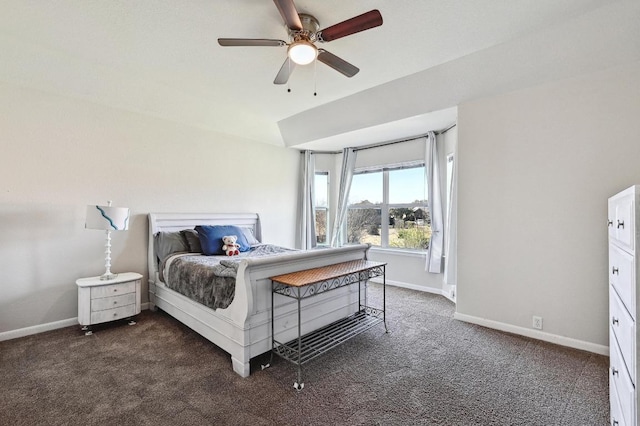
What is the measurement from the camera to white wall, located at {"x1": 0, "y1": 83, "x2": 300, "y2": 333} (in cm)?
283

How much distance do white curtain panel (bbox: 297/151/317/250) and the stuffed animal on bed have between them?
200cm

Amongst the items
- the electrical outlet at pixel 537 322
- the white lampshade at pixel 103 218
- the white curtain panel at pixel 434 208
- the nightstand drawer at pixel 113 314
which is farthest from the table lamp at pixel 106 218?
the electrical outlet at pixel 537 322

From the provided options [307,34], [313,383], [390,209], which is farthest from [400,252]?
[307,34]

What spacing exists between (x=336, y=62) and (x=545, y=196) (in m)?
2.38

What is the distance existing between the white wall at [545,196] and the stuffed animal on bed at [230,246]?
2.71 metres

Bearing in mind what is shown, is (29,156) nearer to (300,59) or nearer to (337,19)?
(300,59)

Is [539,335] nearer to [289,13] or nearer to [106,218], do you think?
[289,13]

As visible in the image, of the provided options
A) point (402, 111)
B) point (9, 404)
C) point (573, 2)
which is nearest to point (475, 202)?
point (402, 111)

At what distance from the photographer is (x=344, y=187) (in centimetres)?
548

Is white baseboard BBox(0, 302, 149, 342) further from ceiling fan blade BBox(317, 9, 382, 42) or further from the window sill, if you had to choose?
the window sill

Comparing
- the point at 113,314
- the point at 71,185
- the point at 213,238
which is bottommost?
the point at 113,314

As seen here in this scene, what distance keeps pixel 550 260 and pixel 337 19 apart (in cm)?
292

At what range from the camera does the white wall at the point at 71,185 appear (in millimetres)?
2834

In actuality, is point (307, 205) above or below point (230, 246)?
above
